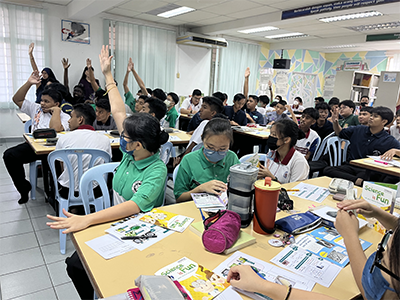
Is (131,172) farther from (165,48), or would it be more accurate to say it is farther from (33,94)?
(165,48)

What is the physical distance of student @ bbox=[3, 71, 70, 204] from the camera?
335 cm

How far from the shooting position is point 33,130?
11.5 feet

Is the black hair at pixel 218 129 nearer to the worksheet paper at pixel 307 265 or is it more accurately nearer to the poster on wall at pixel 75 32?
the worksheet paper at pixel 307 265

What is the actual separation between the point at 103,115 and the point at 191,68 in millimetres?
5433

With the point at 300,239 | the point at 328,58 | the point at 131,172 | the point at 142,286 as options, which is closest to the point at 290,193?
the point at 300,239

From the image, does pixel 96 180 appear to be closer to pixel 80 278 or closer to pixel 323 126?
pixel 80 278

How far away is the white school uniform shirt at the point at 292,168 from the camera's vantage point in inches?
91.9

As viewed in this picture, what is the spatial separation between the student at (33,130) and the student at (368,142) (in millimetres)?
3665

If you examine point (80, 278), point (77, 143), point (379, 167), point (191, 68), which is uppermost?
point (191, 68)

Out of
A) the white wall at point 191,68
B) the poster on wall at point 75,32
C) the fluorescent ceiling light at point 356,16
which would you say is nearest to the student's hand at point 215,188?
the fluorescent ceiling light at point 356,16

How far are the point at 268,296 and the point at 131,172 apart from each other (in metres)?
1.07

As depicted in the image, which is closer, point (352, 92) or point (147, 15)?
point (147, 15)

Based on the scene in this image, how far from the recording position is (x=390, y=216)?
1399 millimetres

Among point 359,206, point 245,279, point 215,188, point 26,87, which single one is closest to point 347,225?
point 359,206
